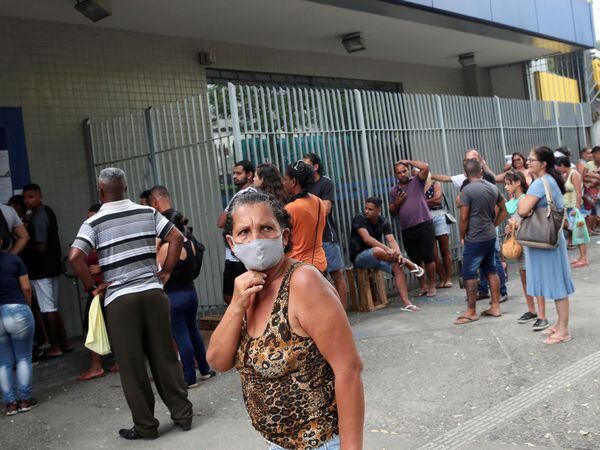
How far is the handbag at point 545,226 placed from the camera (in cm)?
669

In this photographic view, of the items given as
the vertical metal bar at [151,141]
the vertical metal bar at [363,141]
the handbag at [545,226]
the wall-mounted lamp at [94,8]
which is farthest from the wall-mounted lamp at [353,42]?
the handbag at [545,226]

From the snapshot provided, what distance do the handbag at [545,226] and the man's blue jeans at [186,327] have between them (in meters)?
3.19

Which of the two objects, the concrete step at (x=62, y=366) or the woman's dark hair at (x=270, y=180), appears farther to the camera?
the concrete step at (x=62, y=366)

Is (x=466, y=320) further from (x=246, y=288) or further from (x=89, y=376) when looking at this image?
(x=246, y=288)

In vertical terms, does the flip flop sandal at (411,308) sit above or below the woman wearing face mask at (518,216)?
below

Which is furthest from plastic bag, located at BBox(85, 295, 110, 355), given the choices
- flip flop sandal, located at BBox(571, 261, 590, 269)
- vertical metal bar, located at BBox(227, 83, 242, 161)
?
flip flop sandal, located at BBox(571, 261, 590, 269)

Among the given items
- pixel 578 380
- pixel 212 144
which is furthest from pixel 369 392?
pixel 212 144

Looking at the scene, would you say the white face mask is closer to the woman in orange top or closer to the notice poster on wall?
the woman in orange top

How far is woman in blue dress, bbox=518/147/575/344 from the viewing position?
6734 millimetres

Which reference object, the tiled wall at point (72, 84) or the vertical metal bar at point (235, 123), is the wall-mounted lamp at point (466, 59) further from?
the vertical metal bar at point (235, 123)

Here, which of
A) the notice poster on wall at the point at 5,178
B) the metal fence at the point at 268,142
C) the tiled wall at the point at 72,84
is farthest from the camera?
the tiled wall at the point at 72,84

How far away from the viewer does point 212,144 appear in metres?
8.31

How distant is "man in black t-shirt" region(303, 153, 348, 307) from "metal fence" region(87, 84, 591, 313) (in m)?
0.79

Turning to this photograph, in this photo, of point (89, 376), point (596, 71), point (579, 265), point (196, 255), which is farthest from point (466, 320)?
point (596, 71)
